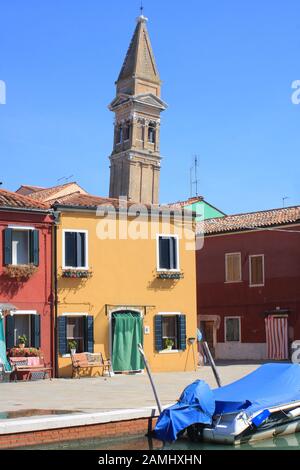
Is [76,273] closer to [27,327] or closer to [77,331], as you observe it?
[77,331]

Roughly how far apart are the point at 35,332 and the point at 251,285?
13.0 metres

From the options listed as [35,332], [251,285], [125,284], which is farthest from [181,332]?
[251,285]

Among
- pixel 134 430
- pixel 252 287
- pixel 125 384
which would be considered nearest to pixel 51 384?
pixel 125 384

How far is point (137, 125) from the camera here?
66.2 m

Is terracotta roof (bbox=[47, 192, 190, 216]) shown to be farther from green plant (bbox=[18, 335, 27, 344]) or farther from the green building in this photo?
the green building

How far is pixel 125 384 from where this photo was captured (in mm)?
19844

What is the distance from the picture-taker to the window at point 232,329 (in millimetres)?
32719

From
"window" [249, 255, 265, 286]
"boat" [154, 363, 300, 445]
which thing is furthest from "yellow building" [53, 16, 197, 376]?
"boat" [154, 363, 300, 445]

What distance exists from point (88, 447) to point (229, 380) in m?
9.17

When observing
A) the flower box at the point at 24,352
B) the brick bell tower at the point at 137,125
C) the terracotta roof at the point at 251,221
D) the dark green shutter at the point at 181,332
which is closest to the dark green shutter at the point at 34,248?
the flower box at the point at 24,352

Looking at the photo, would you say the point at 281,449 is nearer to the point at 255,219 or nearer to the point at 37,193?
the point at 255,219

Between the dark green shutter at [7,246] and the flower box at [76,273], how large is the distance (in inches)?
75.2

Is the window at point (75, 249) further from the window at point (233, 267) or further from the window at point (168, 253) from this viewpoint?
the window at point (233, 267)

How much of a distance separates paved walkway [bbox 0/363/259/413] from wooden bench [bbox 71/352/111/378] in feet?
1.70
